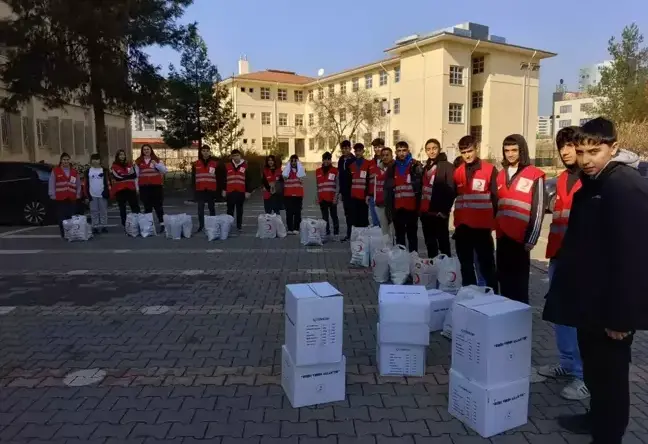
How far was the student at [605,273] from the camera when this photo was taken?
8.58ft

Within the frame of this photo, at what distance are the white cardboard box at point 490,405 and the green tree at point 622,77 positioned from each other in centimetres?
3670

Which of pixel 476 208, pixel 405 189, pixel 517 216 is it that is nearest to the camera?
pixel 517 216

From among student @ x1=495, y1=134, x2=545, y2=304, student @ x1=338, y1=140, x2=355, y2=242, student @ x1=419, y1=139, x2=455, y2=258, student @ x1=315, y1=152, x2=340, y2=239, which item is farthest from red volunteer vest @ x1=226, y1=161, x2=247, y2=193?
student @ x1=495, y1=134, x2=545, y2=304

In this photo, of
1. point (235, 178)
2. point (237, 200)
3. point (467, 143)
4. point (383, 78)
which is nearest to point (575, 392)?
point (467, 143)

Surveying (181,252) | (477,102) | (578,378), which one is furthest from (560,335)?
(477,102)

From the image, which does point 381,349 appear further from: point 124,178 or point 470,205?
point 124,178

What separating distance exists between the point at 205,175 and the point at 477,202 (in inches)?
304

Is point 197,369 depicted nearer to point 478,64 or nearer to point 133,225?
point 133,225

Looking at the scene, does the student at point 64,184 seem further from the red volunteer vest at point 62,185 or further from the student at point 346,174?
the student at point 346,174

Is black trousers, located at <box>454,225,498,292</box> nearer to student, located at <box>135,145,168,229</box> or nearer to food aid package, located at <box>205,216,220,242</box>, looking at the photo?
food aid package, located at <box>205,216,220,242</box>

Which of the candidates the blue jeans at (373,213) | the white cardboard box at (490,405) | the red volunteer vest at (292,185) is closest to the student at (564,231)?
the white cardboard box at (490,405)

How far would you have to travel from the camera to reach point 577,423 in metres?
3.36

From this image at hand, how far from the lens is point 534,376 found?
4137 millimetres

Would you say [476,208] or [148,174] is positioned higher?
[148,174]
